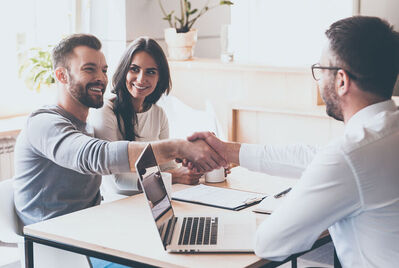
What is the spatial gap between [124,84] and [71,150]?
0.85 meters

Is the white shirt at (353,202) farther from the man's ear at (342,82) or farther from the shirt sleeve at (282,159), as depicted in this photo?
the shirt sleeve at (282,159)

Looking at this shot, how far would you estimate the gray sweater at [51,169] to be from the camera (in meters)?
2.19

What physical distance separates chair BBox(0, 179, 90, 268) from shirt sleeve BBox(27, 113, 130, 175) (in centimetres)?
23

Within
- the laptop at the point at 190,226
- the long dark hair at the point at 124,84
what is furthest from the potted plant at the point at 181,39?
the laptop at the point at 190,226

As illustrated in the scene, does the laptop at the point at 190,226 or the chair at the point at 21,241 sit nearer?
the laptop at the point at 190,226

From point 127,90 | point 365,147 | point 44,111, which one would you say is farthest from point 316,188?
point 127,90

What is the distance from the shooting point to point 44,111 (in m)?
2.34

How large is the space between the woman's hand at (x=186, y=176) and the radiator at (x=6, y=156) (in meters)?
1.74

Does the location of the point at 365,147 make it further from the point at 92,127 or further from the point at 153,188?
the point at 92,127

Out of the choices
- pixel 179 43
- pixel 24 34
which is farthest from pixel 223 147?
pixel 24 34

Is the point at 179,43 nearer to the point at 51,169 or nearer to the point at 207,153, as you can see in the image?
the point at 207,153

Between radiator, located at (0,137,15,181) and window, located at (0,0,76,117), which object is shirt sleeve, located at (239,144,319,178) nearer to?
radiator, located at (0,137,15,181)

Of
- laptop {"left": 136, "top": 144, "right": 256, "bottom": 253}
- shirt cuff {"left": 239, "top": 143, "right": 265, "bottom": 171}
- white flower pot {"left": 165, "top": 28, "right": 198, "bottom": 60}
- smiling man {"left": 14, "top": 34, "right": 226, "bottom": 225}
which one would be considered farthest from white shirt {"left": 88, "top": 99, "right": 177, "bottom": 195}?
white flower pot {"left": 165, "top": 28, "right": 198, "bottom": 60}

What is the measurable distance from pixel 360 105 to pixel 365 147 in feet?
0.57
